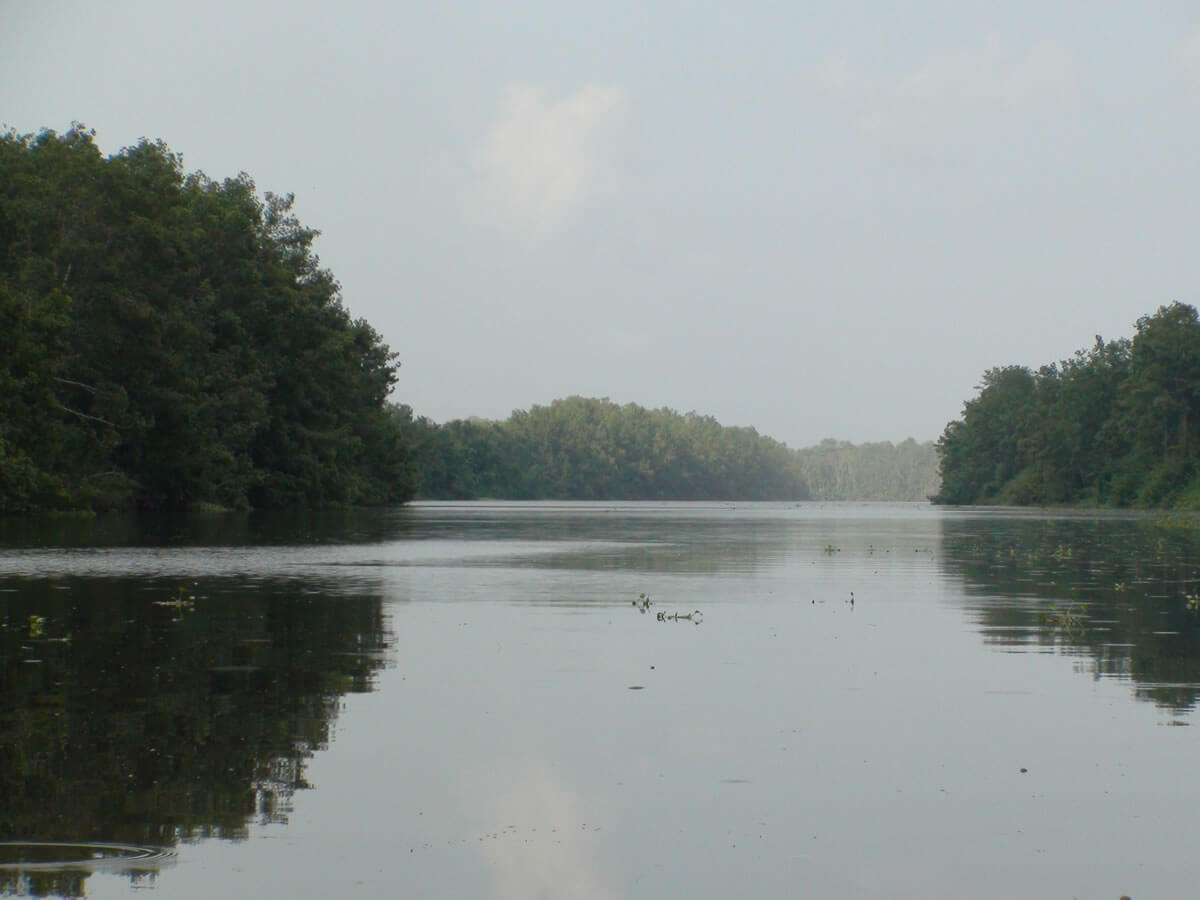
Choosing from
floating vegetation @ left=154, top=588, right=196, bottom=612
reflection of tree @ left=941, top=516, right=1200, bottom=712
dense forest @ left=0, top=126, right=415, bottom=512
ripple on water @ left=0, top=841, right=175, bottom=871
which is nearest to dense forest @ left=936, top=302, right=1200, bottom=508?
dense forest @ left=0, top=126, right=415, bottom=512

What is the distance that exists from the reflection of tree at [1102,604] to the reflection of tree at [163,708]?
24.9 feet

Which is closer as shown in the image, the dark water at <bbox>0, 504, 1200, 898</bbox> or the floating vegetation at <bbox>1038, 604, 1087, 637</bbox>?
the dark water at <bbox>0, 504, 1200, 898</bbox>

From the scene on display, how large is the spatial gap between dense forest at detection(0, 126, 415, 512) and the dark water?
39739 mm

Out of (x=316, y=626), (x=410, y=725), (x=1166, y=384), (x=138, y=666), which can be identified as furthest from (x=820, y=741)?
(x=1166, y=384)

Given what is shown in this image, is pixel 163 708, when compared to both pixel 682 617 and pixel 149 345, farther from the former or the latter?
pixel 149 345

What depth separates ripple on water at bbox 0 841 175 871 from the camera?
22.6ft

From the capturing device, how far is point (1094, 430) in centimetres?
15038

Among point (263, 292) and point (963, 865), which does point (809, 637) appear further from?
point (263, 292)

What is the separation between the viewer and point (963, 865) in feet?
23.7

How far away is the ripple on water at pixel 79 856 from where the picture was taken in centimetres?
688

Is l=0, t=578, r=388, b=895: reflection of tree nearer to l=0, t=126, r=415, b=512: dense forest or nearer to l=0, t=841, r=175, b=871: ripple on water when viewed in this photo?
l=0, t=841, r=175, b=871: ripple on water

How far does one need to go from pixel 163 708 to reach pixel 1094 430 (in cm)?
14933

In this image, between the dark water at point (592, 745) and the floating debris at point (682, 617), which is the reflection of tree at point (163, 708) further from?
the floating debris at point (682, 617)

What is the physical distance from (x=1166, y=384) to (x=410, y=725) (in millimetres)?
127768
